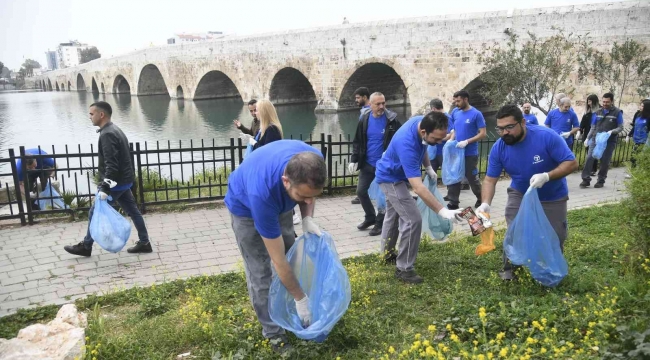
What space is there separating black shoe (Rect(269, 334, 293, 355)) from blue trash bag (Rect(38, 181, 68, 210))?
456cm

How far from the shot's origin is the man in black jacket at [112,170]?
4.88 metres

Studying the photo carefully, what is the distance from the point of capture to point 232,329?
3332 mm

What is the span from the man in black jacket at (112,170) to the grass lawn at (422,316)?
1140 mm

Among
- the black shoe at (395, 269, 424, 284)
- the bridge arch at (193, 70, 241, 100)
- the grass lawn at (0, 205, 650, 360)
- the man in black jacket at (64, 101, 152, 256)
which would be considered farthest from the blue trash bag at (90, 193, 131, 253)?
the bridge arch at (193, 70, 241, 100)

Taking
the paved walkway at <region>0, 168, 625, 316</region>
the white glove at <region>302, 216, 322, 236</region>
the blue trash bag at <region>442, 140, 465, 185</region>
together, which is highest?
the white glove at <region>302, 216, 322, 236</region>

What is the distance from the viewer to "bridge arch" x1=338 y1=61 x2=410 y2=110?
2259cm

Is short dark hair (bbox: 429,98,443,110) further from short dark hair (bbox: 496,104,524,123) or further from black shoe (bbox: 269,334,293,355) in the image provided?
black shoe (bbox: 269,334,293,355)

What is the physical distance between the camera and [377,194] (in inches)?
218

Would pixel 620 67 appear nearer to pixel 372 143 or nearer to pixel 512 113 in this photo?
pixel 372 143

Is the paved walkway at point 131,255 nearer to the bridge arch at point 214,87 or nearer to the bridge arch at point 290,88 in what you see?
the bridge arch at point 290,88

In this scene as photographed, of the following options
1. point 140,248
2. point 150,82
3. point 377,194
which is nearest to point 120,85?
point 150,82

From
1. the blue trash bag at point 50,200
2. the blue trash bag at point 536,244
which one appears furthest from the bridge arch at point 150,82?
the blue trash bag at point 536,244

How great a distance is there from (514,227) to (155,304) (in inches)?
109

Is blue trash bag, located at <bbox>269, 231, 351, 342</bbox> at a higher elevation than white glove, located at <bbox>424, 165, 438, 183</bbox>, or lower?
lower
